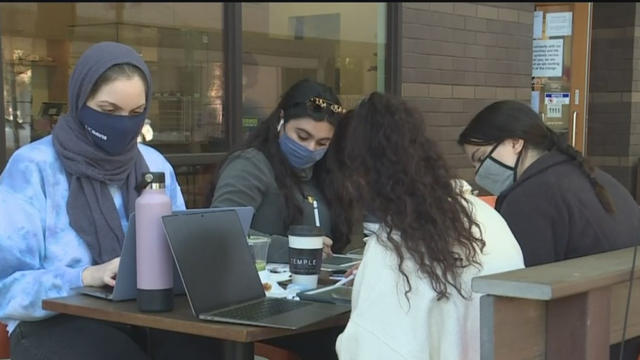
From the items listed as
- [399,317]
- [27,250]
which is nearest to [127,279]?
[27,250]

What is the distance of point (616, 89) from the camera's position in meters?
8.48

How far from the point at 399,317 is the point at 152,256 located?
2.26 ft

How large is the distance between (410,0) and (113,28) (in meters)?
2.55

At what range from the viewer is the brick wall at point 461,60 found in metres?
6.65

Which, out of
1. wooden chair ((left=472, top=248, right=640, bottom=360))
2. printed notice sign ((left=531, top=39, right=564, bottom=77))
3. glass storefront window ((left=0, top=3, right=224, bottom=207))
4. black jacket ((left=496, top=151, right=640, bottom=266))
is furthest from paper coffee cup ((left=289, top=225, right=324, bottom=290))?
printed notice sign ((left=531, top=39, right=564, bottom=77))

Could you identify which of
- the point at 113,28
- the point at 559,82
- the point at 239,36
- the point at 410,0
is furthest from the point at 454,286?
the point at 559,82

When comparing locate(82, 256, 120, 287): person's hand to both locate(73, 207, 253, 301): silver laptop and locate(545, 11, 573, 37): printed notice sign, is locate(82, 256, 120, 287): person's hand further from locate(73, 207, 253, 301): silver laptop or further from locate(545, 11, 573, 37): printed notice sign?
locate(545, 11, 573, 37): printed notice sign

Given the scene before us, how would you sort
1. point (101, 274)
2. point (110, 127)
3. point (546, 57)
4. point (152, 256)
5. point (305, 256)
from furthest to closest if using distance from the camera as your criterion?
1. point (546, 57)
2. point (305, 256)
3. point (110, 127)
4. point (101, 274)
5. point (152, 256)

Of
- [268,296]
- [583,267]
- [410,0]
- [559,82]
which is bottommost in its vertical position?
[268,296]

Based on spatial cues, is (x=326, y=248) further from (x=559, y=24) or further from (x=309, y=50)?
(x=559, y=24)

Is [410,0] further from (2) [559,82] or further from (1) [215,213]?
(1) [215,213]

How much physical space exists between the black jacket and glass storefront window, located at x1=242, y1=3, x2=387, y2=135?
3.27 meters

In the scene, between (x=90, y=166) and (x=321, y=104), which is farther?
(x=321, y=104)

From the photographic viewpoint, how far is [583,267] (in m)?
2.25
